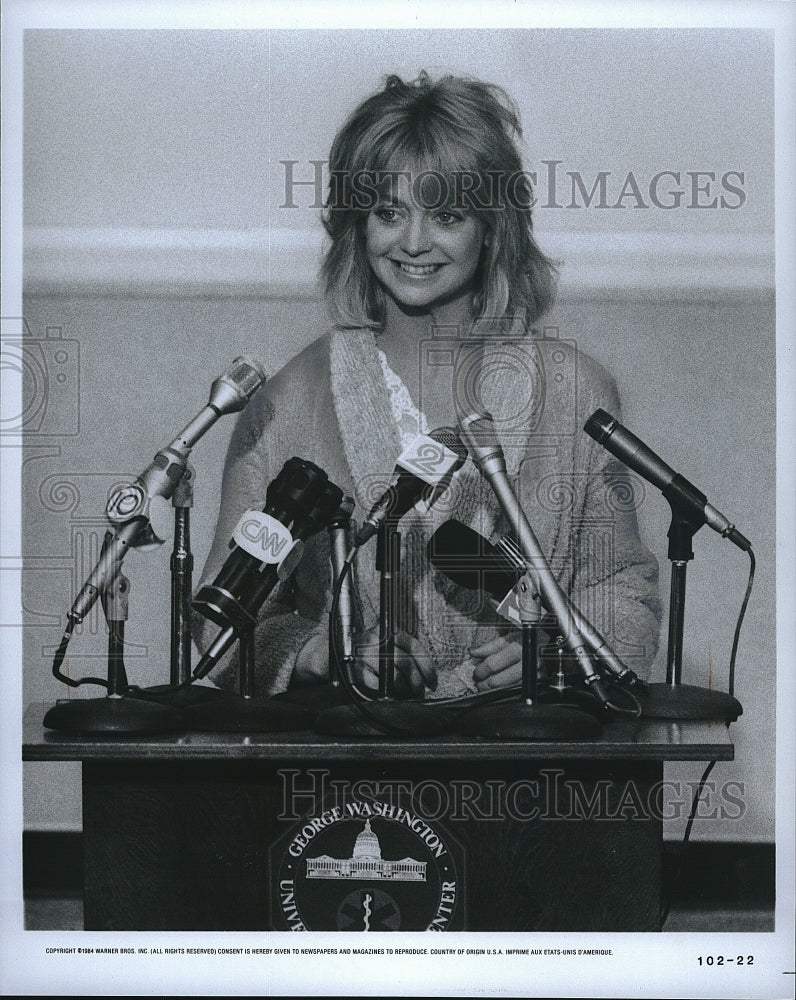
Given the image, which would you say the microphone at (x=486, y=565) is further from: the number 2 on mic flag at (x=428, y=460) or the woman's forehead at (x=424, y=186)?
the woman's forehead at (x=424, y=186)

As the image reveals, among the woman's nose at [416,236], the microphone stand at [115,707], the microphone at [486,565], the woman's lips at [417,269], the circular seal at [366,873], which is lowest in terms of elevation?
the circular seal at [366,873]

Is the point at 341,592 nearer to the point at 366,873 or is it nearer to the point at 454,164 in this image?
the point at 366,873

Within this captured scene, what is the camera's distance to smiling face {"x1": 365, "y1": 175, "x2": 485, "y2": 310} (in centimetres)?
207

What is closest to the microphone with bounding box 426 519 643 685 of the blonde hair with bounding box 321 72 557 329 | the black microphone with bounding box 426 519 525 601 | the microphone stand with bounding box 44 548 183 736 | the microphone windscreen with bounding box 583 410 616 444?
the black microphone with bounding box 426 519 525 601

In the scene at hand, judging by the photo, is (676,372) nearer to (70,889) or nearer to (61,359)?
(61,359)

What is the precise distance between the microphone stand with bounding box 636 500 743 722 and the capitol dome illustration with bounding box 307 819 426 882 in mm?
432

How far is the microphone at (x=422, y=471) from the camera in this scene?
2.06m

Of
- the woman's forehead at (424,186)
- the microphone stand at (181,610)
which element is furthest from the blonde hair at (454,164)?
the microphone stand at (181,610)

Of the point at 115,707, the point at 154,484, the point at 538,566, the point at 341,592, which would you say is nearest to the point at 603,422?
the point at 538,566

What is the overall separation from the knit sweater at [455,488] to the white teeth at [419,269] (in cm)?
10

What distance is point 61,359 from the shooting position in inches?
82.5

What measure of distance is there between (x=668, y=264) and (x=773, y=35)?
389 millimetres

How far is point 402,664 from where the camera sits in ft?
6.75

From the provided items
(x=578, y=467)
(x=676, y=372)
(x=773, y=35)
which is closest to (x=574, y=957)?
(x=578, y=467)
